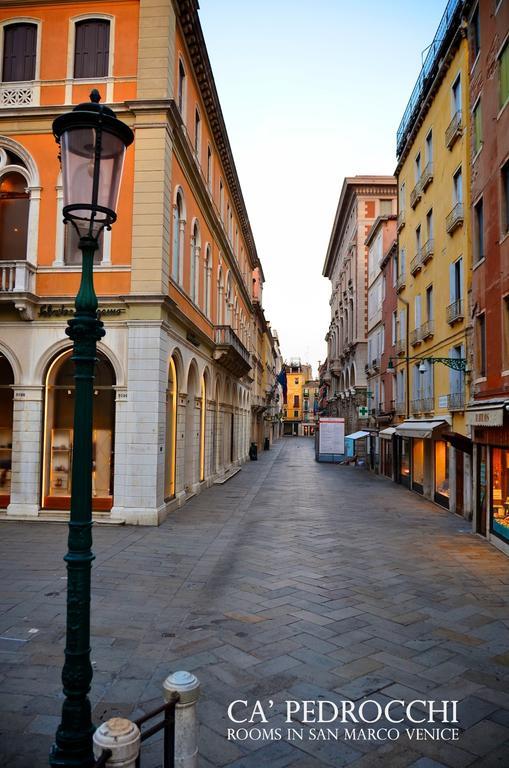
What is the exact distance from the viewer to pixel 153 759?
13.7 feet

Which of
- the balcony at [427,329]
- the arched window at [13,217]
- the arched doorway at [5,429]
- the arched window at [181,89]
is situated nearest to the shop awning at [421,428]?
the balcony at [427,329]

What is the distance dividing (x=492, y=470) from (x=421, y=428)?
598cm

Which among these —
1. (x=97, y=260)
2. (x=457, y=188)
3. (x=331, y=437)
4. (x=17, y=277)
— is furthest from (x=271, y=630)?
(x=331, y=437)

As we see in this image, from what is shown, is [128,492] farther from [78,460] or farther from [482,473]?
[78,460]

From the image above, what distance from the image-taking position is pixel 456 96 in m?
17.4

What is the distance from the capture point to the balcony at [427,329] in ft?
64.4

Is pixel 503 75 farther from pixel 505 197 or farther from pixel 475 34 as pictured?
pixel 475 34

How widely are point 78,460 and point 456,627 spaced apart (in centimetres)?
537

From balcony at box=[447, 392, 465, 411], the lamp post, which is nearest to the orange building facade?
balcony at box=[447, 392, 465, 411]

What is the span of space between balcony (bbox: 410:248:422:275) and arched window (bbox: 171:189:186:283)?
9.22m

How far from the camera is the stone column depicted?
1402cm

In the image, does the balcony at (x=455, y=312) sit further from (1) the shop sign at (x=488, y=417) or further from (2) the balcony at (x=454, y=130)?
(2) the balcony at (x=454, y=130)

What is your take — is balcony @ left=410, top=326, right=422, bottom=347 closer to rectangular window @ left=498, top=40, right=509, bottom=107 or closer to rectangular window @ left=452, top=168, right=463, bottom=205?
rectangular window @ left=452, top=168, right=463, bottom=205

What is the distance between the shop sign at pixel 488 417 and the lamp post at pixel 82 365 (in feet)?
29.1
